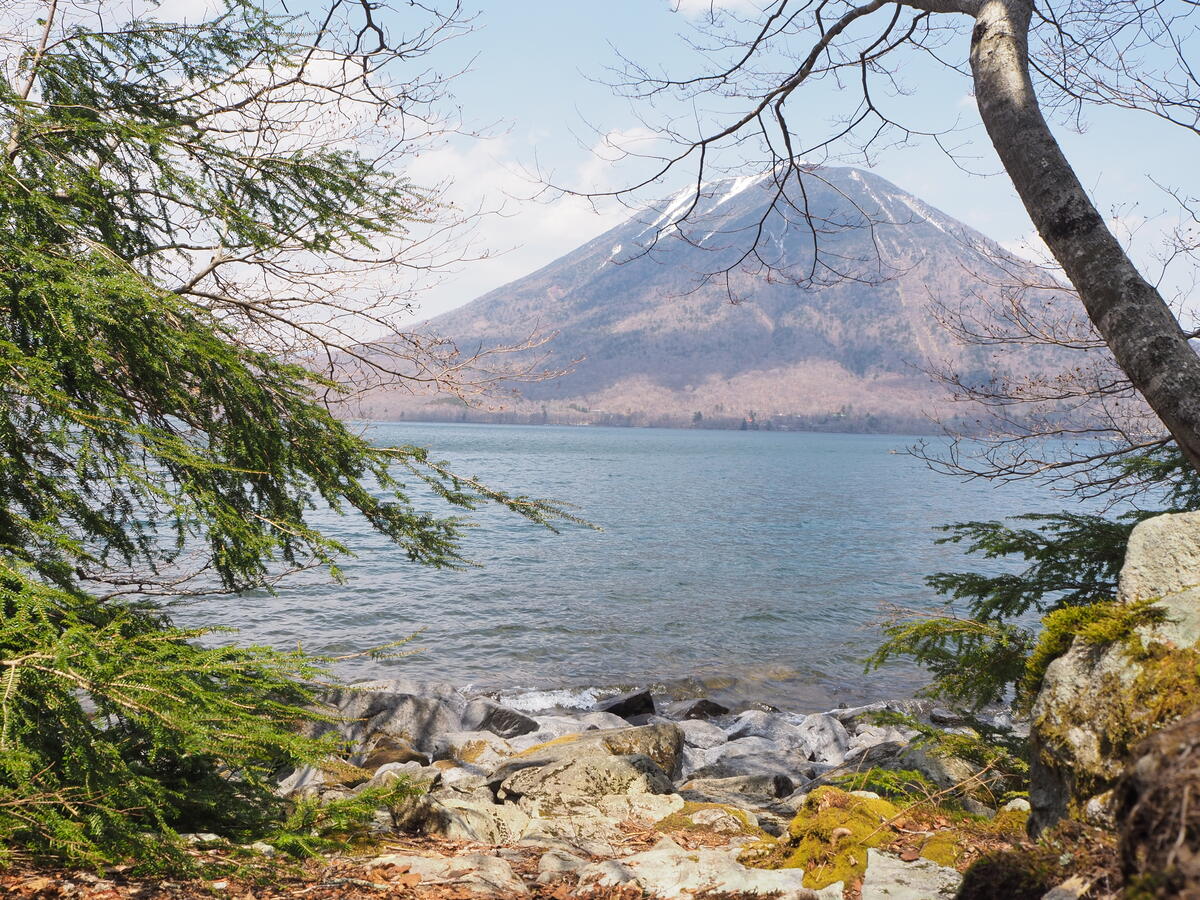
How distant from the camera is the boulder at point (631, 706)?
11930mm

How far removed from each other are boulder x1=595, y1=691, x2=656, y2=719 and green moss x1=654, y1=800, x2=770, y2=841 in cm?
630

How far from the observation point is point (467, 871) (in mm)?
3660

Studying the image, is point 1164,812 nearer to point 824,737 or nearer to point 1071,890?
point 1071,890

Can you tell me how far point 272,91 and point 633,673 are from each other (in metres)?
11.7

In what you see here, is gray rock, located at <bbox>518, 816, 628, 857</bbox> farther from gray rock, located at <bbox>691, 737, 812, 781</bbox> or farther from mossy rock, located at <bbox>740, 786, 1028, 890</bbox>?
gray rock, located at <bbox>691, 737, 812, 781</bbox>

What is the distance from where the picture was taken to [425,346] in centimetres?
617

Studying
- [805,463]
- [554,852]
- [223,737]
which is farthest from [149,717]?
[805,463]

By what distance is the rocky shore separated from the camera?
349cm

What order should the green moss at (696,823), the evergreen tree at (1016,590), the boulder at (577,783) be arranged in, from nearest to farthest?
the evergreen tree at (1016,590) < the green moss at (696,823) < the boulder at (577,783)

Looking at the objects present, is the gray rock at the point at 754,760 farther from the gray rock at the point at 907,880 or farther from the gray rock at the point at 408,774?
the gray rock at the point at 907,880

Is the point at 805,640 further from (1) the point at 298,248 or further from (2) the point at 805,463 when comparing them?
(2) the point at 805,463

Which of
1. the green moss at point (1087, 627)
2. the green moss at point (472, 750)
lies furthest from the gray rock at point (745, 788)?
the green moss at point (1087, 627)

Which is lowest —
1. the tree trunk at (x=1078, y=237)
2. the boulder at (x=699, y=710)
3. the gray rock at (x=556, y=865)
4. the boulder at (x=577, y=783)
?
the boulder at (x=699, y=710)

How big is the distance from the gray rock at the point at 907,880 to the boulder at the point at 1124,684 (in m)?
0.41
